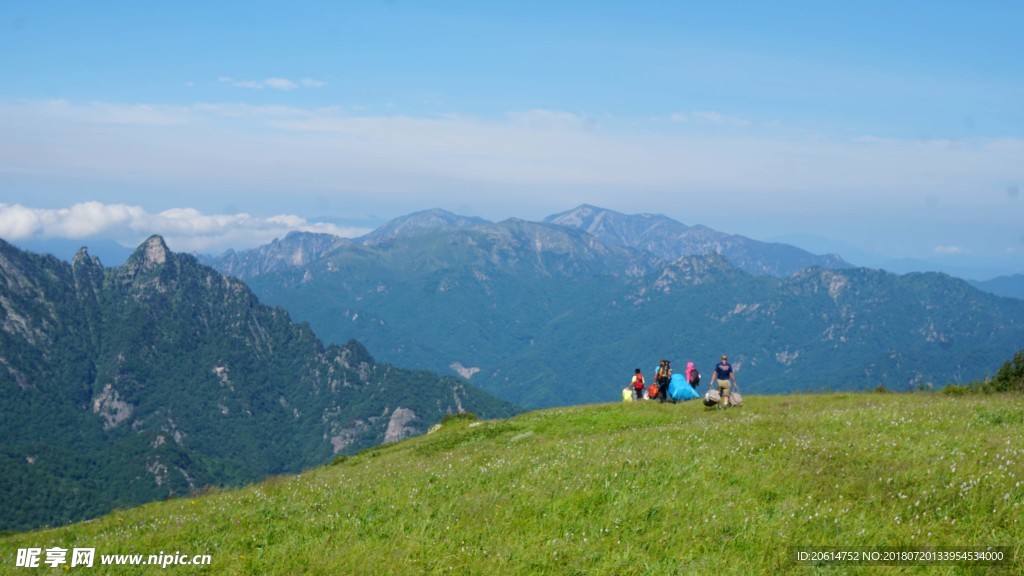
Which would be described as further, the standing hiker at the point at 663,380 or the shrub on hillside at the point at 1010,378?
the standing hiker at the point at 663,380

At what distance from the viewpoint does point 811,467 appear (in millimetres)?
15727

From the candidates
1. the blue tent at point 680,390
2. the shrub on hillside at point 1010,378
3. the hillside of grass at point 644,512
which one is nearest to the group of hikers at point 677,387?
the blue tent at point 680,390

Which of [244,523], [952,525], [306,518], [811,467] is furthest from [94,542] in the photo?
[952,525]

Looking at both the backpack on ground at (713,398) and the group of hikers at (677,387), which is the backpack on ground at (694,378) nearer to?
the group of hikers at (677,387)

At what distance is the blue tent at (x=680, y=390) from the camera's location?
38531 millimetres

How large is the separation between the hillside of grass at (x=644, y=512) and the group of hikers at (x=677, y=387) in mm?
12195

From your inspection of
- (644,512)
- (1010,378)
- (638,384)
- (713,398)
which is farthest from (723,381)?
(644,512)

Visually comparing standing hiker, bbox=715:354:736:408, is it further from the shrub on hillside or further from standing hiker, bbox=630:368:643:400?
the shrub on hillside

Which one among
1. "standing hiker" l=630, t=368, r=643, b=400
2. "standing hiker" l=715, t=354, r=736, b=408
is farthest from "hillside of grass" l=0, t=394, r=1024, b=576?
"standing hiker" l=630, t=368, r=643, b=400

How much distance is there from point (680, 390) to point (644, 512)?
26035 mm

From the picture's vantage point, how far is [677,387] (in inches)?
1531

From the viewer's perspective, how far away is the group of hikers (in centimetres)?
3253

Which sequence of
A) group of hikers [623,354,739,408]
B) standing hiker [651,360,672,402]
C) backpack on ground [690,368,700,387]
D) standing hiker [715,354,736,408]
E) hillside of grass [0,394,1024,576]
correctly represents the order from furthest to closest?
backpack on ground [690,368,700,387] < standing hiker [651,360,672,402] < group of hikers [623,354,739,408] < standing hiker [715,354,736,408] < hillside of grass [0,394,1024,576]

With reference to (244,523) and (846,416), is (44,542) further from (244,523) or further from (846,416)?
(846,416)
